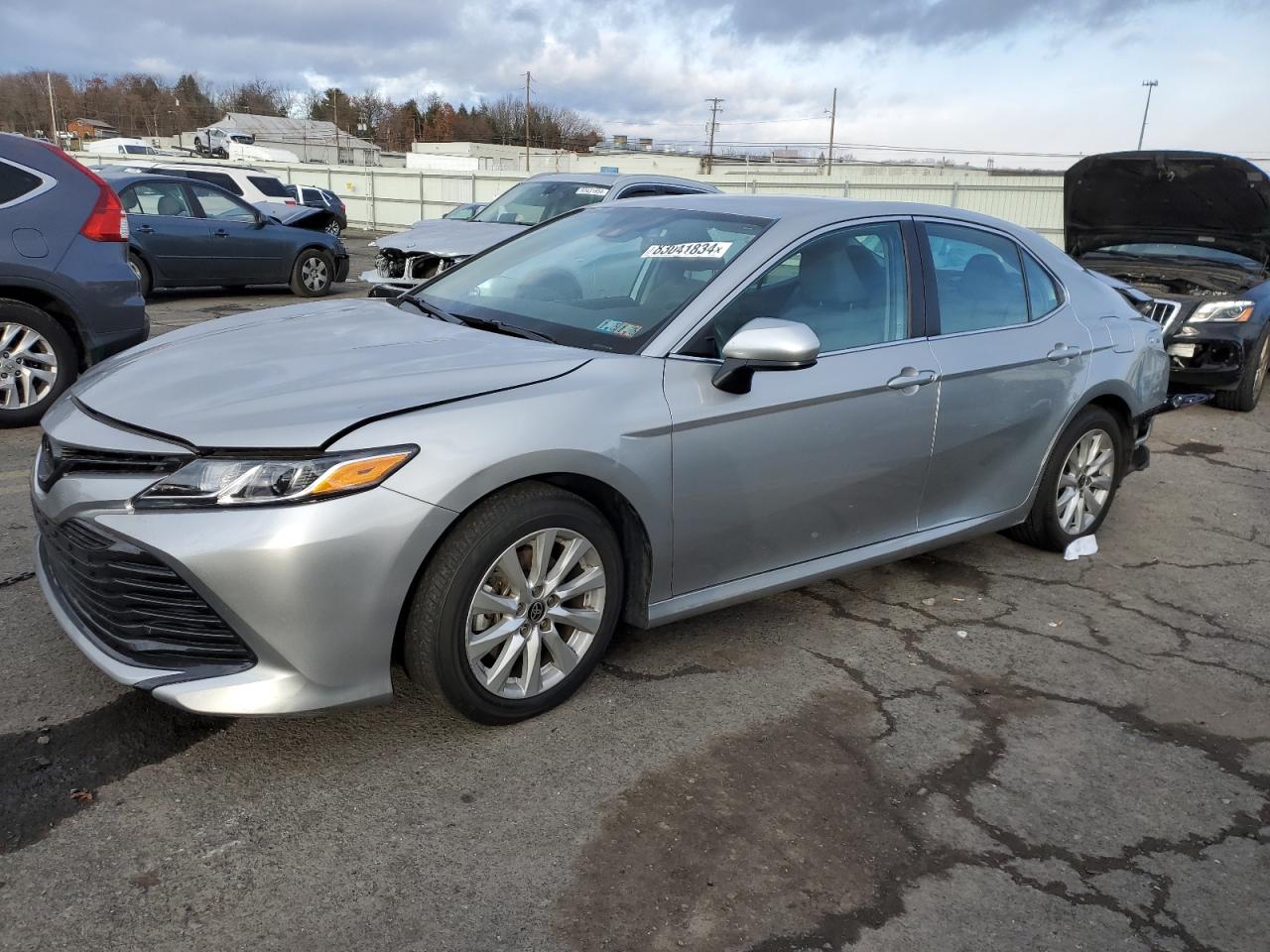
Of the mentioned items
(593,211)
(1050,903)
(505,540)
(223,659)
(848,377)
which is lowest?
(1050,903)

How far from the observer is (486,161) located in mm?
71125

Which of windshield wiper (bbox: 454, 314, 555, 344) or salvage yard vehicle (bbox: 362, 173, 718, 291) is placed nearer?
windshield wiper (bbox: 454, 314, 555, 344)

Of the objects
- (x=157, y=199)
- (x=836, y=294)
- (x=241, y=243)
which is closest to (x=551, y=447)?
(x=836, y=294)

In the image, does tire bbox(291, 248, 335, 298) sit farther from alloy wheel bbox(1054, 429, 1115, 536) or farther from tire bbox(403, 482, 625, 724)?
tire bbox(403, 482, 625, 724)

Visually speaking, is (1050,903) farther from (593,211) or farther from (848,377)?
(593,211)

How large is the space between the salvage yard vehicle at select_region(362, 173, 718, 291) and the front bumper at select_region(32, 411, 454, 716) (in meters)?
8.10

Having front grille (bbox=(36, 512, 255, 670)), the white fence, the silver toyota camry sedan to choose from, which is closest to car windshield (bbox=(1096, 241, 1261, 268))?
the silver toyota camry sedan

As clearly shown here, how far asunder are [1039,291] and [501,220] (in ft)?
25.4

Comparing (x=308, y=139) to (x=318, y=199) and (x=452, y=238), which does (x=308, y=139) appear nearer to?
(x=318, y=199)

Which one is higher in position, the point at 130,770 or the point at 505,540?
the point at 505,540

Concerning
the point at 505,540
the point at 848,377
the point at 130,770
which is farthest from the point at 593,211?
the point at 130,770

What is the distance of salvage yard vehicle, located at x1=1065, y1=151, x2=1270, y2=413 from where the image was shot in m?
8.34

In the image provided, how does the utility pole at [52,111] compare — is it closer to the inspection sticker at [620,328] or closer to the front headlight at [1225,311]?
the front headlight at [1225,311]

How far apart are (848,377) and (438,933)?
229cm
